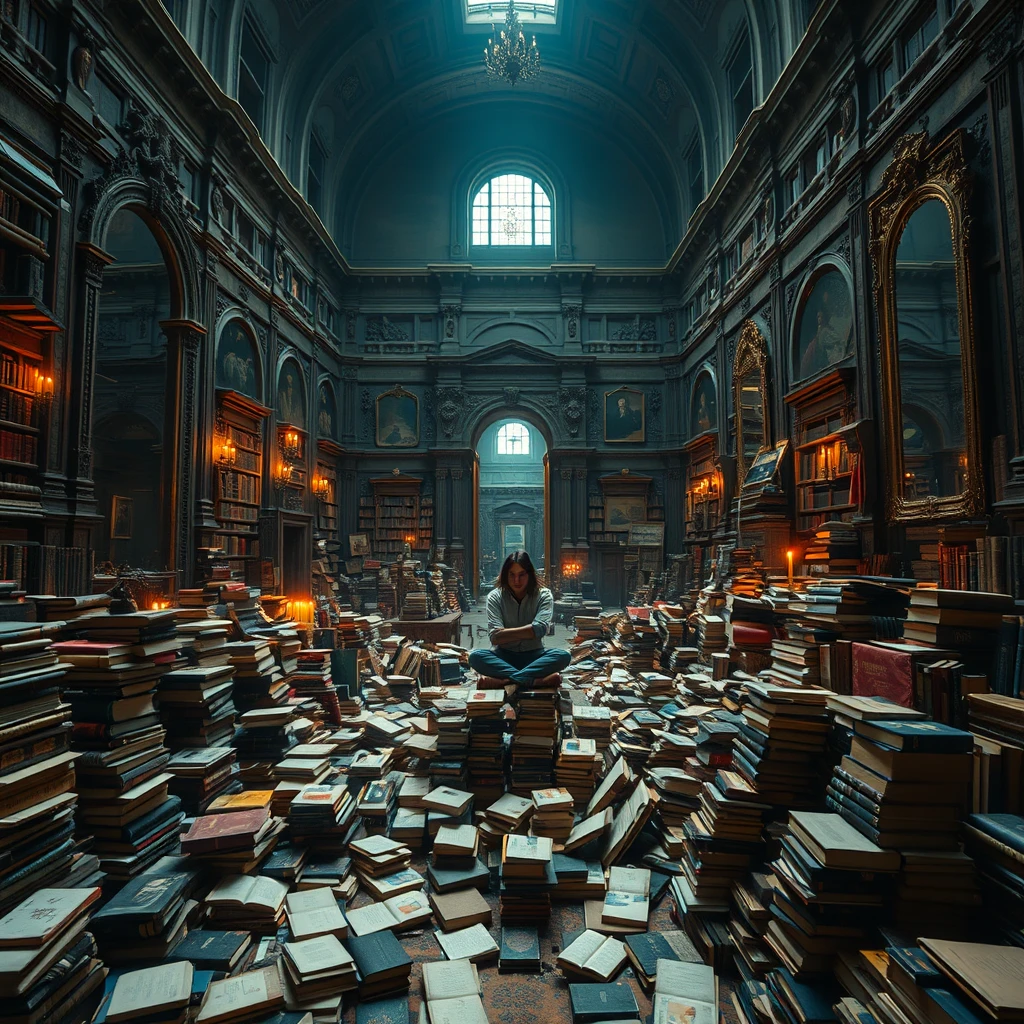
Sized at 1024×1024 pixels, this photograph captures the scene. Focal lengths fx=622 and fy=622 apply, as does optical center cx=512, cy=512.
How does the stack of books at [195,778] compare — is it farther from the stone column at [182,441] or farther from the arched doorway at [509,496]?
the arched doorway at [509,496]

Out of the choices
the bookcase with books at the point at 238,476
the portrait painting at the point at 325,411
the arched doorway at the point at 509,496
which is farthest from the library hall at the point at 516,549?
the arched doorway at the point at 509,496

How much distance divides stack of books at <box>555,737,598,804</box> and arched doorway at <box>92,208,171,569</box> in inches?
389

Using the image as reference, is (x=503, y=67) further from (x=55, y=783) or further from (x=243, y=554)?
(x=55, y=783)

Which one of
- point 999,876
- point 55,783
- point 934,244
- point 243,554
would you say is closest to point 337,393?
point 243,554

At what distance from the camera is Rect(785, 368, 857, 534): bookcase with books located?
26.1 ft

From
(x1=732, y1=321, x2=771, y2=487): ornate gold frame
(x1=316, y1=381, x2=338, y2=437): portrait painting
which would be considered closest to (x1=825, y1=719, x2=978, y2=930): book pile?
(x1=732, y1=321, x2=771, y2=487): ornate gold frame

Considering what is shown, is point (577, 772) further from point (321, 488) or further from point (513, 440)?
point (513, 440)

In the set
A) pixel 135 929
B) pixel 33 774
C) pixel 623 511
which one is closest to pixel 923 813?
pixel 135 929

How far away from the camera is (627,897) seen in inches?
114

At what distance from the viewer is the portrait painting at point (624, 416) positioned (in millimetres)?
17391

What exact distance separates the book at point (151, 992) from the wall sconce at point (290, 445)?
11.7 meters

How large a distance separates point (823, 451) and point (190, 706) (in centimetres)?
822

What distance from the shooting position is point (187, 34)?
9086 mm

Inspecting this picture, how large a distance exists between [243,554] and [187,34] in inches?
315
